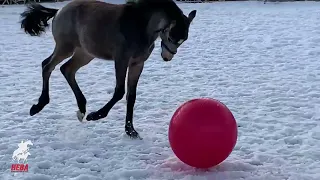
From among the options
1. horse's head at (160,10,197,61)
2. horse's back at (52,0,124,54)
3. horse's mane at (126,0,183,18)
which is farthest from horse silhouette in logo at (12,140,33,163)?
horse's mane at (126,0,183,18)

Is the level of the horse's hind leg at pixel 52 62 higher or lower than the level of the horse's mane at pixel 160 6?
lower

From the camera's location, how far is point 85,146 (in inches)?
191

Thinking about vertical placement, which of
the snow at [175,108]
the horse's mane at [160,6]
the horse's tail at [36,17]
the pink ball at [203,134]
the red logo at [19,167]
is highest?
the horse's mane at [160,6]

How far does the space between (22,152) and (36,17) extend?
1638mm

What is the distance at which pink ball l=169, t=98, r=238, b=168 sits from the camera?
4121 mm

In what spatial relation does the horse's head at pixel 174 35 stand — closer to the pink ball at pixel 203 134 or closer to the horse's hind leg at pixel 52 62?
the pink ball at pixel 203 134

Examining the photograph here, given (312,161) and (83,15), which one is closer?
(312,161)

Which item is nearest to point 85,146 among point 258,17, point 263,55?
point 263,55

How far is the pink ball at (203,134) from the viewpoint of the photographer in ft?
13.5

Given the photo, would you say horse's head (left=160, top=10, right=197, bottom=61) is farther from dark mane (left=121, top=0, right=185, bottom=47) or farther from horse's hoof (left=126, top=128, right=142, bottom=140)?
horse's hoof (left=126, top=128, right=142, bottom=140)

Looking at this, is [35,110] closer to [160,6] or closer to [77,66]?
[77,66]

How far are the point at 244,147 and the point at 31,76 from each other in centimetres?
439

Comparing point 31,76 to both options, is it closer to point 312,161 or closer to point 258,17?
point 312,161

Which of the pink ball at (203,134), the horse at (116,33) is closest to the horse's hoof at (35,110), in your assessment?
the horse at (116,33)
